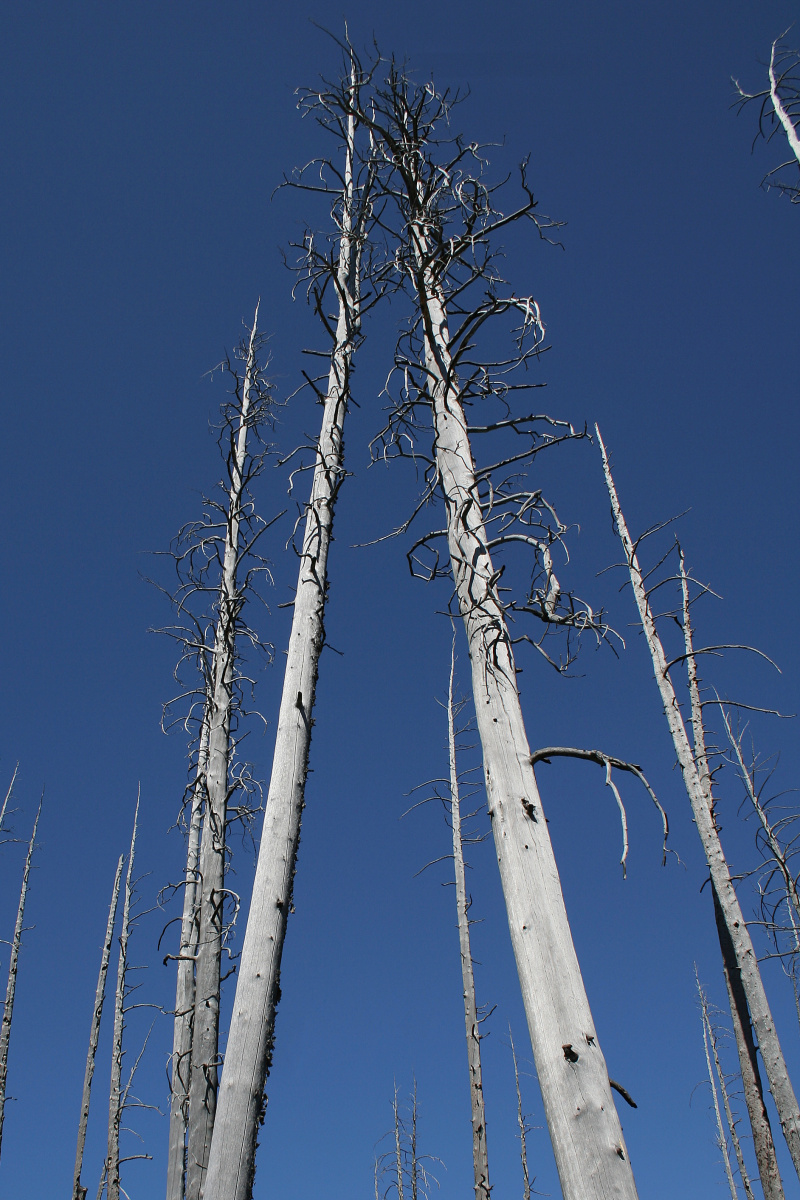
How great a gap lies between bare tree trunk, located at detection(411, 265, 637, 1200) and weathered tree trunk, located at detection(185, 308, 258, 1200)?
417 cm

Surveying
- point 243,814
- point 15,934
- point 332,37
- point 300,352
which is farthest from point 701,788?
point 15,934

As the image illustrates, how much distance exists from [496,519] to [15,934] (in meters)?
13.7

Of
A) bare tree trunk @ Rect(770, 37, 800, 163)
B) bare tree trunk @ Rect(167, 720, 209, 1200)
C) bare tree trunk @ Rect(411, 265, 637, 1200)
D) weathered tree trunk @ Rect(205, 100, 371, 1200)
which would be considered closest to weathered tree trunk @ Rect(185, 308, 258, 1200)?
bare tree trunk @ Rect(167, 720, 209, 1200)

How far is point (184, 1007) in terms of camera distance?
8.57 m

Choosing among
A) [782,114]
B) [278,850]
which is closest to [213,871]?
[278,850]

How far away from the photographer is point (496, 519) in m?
4.12

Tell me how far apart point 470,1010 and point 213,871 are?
540cm

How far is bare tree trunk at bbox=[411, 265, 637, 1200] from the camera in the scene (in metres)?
2.37

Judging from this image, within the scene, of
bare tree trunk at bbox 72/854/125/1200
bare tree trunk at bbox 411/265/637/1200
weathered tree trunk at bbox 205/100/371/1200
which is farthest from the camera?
bare tree trunk at bbox 72/854/125/1200

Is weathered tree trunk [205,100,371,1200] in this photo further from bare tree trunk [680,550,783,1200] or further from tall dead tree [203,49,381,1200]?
bare tree trunk [680,550,783,1200]

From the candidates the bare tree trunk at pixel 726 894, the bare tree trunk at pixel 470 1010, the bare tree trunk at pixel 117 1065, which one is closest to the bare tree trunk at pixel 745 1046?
the bare tree trunk at pixel 726 894

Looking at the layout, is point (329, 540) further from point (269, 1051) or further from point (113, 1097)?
point (113, 1097)

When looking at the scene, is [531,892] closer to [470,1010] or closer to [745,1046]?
[745,1046]

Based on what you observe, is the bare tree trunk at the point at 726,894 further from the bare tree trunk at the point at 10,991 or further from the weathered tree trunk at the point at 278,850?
the bare tree trunk at the point at 10,991
